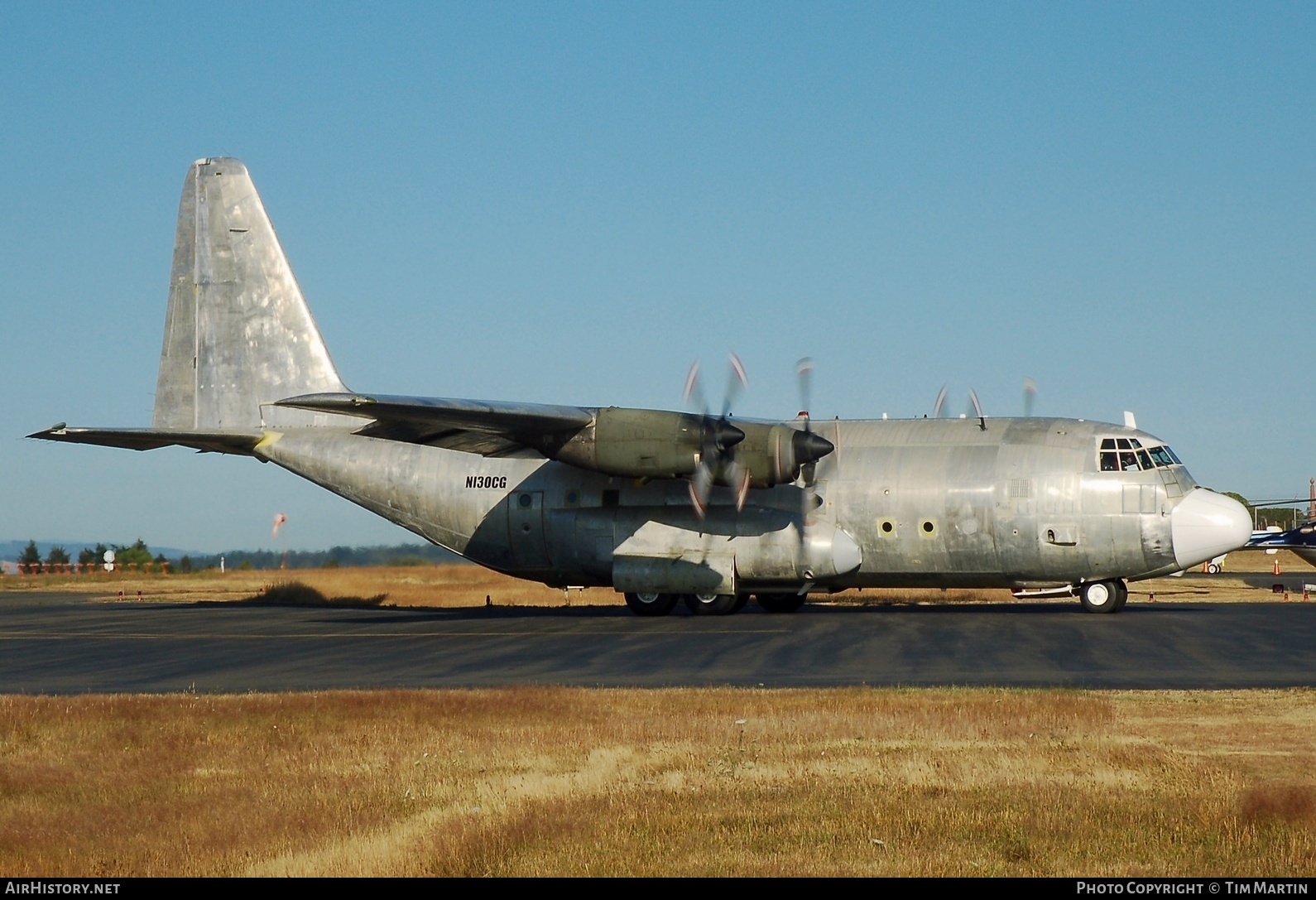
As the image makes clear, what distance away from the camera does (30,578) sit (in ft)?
202

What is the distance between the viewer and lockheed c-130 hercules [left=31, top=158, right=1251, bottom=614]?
91.1ft

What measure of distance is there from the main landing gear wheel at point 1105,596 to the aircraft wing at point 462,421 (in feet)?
38.7

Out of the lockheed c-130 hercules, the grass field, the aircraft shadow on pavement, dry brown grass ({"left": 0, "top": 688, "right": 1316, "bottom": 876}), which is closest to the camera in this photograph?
dry brown grass ({"left": 0, "top": 688, "right": 1316, "bottom": 876})

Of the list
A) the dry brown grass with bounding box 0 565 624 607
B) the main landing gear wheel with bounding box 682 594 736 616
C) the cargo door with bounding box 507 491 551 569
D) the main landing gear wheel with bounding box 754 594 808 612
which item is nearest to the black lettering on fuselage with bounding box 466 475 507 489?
the cargo door with bounding box 507 491 551 569

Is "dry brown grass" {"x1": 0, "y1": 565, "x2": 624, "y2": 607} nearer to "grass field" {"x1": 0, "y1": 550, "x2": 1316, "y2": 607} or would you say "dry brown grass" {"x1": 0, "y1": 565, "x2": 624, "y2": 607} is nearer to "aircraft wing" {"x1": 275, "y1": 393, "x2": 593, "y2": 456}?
"grass field" {"x1": 0, "y1": 550, "x2": 1316, "y2": 607}

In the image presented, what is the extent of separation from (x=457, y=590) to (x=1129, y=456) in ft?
74.8

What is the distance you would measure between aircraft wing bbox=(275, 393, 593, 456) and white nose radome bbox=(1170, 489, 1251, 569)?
12.6 m

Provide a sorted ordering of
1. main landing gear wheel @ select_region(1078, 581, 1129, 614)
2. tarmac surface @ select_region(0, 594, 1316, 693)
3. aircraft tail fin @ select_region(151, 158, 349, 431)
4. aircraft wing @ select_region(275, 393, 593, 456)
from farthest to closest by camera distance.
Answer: aircraft tail fin @ select_region(151, 158, 349, 431) < main landing gear wheel @ select_region(1078, 581, 1129, 614) < aircraft wing @ select_region(275, 393, 593, 456) < tarmac surface @ select_region(0, 594, 1316, 693)

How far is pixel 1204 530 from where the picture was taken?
89.9 feet

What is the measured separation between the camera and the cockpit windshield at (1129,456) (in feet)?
92.3

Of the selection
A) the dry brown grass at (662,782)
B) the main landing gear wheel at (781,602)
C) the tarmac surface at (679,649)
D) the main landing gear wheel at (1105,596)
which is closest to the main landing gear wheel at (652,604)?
the tarmac surface at (679,649)

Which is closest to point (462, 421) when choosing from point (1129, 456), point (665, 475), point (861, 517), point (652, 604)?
point (665, 475)

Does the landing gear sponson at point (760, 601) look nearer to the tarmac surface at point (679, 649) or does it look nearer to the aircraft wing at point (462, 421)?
the tarmac surface at point (679, 649)

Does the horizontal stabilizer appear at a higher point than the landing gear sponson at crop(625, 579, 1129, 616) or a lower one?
higher
